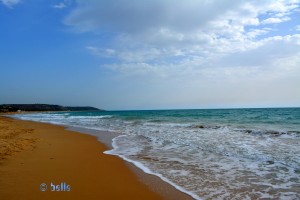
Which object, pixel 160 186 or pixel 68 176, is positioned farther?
pixel 68 176

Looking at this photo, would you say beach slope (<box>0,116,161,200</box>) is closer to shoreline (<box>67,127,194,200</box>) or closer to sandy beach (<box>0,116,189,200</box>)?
sandy beach (<box>0,116,189,200</box>)

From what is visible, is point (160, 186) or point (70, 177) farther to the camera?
point (70, 177)

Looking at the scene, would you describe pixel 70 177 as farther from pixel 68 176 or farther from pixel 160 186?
pixel 160 186

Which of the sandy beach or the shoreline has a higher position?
the sandy beach

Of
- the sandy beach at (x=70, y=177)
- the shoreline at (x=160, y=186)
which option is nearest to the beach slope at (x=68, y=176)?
the sandy beach at (x=70, y=177)

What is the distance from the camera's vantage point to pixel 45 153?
8.43 meters

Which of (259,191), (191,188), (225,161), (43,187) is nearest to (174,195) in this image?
(191,188)

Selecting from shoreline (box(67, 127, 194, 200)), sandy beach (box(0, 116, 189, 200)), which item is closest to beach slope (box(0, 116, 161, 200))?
sandy beach (box(0, 116, 189, 200))

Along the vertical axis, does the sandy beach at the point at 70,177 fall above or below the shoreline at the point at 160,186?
above

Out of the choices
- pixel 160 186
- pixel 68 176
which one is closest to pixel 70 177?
pixel 68 176

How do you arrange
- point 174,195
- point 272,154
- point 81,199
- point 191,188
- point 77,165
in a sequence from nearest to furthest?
1. point 81,199
2. point 174,195
3. point 191,188
4. point 77,165
5. point 272,154

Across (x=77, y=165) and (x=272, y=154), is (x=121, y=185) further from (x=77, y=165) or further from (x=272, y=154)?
(x=272, y=154)

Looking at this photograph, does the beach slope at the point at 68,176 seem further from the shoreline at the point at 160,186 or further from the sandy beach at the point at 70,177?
the shoreline at the point at 160,186

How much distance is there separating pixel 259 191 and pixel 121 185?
277cm
